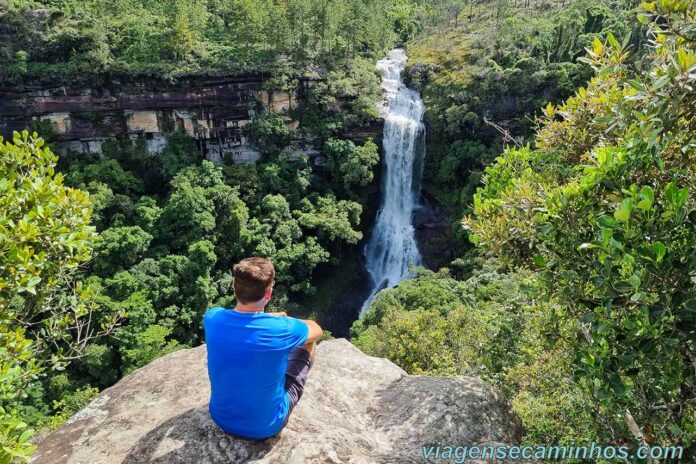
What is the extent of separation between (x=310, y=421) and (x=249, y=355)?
3.42ft

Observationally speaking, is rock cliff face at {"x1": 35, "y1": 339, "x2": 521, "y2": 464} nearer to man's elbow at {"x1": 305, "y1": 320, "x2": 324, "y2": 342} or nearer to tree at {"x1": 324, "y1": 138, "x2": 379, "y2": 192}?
man's elbow at {"x1": 305, "y1": 320, "x2": 324, "y2": 342}

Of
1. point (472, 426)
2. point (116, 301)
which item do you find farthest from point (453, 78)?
point (472, 426)

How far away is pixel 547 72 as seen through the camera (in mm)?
24844

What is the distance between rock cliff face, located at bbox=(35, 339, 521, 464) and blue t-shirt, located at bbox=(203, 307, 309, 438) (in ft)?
0.73

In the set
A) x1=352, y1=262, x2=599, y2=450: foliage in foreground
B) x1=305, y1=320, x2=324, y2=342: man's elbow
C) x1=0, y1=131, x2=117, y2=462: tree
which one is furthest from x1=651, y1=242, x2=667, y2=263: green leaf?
x1=0, y1=131, x2=117, y2=462: tree

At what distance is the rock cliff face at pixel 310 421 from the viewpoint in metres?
3.19

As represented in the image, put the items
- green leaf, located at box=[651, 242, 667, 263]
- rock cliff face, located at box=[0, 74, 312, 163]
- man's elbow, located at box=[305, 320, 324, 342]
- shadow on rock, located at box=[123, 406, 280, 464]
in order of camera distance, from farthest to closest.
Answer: rock cliff face, located at box=[0, 74, 312, 163] < man's elbow, located at box=[305, 320, 324, 342] < shadow on rock, located at box=[123, 406, 280, 464] < green leaf, located at box=[651, 242, 667, 263]

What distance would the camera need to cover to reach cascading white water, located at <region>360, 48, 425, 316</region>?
27.8 m

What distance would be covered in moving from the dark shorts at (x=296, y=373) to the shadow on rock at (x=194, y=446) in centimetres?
39

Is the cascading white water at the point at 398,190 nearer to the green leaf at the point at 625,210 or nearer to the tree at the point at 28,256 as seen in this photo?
the tree at the point at 28,256

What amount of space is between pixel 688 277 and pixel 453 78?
3004cm

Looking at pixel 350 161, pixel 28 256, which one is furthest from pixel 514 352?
pixel 350 161

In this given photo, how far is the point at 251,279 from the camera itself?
118 inches

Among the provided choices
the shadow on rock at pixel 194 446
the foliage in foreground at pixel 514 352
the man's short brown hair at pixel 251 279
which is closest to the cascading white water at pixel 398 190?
the foliage in foreground at pixel 514 352
